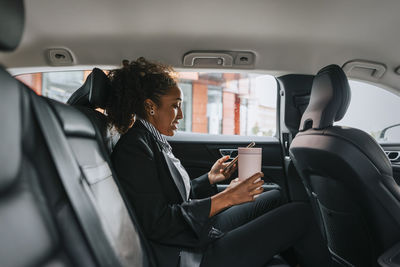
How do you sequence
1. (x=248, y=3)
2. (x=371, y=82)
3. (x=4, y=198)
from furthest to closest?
(x=371, y=82) < (x=248, y=3) < (x=4, y=198)

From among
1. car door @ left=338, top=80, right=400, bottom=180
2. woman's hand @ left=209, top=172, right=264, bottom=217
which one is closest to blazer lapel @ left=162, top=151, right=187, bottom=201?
woman's hand @ left=209, top=172, right=264, bottom=217

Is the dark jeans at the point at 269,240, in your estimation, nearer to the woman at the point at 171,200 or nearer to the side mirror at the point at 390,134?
the woman at the point at 171,200

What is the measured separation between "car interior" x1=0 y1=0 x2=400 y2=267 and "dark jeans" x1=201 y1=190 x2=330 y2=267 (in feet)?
0.17

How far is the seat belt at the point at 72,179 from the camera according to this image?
758mm

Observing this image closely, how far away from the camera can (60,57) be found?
2.16 metres

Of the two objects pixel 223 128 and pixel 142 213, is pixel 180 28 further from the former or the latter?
pixel 142 213

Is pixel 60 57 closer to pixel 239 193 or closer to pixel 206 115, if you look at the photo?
pixel 206 115

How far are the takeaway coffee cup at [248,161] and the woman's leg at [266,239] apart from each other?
233 mm

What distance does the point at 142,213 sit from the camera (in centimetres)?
115

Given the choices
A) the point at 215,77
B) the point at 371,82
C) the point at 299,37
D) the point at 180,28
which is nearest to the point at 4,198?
the point at 180,28

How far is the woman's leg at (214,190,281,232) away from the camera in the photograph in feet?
5.38

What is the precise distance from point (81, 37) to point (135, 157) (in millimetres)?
1190

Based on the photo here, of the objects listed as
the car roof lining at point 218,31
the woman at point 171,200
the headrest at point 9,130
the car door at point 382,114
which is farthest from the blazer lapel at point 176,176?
the car door at point 382,114

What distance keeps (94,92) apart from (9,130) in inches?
25.4
